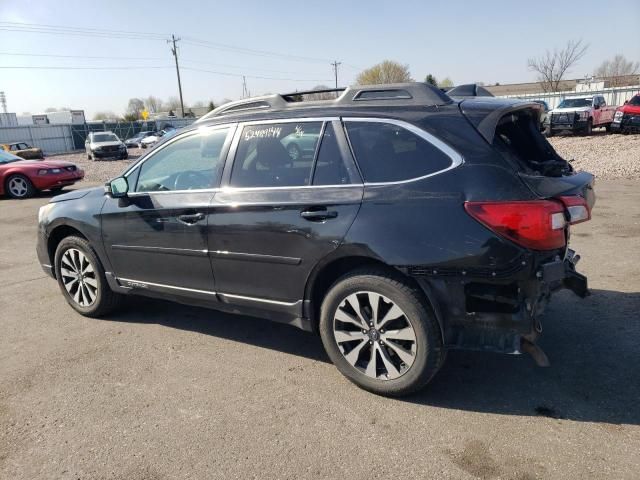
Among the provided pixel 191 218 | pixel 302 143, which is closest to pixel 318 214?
pixel 302 143

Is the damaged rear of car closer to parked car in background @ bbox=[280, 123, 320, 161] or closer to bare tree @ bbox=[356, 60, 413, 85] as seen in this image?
parked car in background @ bbox=[280, 123, 320, 161]

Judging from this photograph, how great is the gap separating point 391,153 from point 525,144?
1.14 meters

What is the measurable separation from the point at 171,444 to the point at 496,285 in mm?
2092

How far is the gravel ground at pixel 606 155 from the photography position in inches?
494

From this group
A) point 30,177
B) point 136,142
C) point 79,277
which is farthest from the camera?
point 136,142

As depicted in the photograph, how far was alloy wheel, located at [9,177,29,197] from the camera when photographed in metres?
14.1

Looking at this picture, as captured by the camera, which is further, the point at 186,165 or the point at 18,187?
the point at 18,187

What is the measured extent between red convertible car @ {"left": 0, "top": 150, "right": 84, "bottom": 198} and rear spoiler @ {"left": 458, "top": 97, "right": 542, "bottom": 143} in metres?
13.8

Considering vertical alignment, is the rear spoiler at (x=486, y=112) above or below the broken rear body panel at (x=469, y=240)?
above

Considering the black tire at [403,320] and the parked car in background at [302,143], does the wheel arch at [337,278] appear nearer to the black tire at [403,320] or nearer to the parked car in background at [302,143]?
the black tire at [403,320]

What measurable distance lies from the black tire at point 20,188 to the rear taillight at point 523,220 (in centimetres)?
1443

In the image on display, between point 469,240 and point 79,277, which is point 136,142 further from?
point 469,240

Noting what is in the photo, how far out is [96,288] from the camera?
4.87 meters

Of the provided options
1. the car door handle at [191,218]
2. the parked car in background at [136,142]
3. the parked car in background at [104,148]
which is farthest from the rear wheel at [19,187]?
the parked car in background at [136,142]
